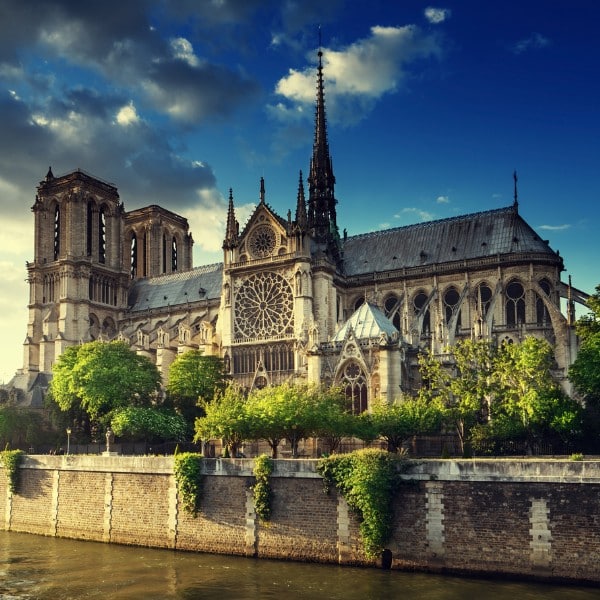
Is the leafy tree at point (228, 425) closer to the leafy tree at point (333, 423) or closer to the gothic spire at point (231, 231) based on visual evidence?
the leafy tree at point (333, 423)

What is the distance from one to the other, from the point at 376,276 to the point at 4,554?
42.3 metres

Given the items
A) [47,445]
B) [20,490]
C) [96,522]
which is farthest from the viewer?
[47,445]

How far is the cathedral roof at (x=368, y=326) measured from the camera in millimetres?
52875

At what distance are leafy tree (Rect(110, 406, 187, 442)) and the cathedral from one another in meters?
9.30

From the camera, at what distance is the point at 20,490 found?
155 feet

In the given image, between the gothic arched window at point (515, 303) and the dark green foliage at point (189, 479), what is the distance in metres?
35.1

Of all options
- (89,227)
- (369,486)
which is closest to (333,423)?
(369,486)

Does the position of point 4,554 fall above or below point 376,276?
below

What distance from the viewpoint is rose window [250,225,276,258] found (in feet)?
232

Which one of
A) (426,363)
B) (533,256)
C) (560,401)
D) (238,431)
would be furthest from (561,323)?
(238,431)

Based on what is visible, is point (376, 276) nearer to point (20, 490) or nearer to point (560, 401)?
point (560, 401)

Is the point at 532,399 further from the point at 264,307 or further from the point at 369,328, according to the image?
the point at 264,307

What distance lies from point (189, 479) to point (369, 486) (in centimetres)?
977

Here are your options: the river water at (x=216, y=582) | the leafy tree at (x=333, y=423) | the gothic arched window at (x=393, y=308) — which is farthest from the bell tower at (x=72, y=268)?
the river water at (x=216, y=582)
